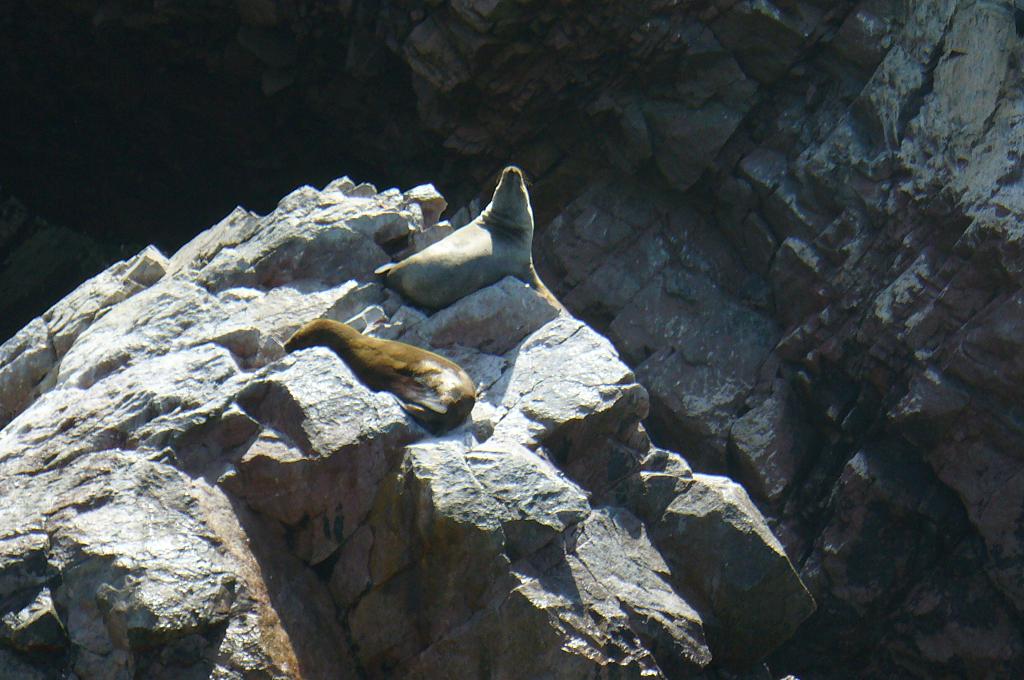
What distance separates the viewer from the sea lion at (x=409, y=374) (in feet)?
21.2

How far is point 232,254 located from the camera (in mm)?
8570

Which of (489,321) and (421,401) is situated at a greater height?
(489,321)

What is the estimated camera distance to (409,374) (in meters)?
6.63

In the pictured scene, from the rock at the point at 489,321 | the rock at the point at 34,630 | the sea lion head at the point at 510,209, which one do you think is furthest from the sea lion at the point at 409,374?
the sea lion head at the point at 510,209

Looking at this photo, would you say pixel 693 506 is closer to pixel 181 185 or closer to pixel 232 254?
pixel 232 254

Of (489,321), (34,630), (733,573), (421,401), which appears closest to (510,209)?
(489,321)

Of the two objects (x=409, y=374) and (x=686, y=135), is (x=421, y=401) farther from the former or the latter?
(x=686, y=135)

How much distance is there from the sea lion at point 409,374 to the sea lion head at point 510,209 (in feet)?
8.22

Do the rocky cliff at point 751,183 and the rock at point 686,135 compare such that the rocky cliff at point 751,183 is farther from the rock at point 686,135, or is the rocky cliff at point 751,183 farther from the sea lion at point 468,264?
the sea lion at point 468,264

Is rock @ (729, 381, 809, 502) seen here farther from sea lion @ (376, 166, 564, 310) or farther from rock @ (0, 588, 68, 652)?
rock @ (0, 588, 68, 652)

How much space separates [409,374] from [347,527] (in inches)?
40.6

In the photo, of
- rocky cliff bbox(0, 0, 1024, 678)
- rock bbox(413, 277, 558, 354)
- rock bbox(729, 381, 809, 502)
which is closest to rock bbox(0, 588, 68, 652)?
rocky cliff bbox(0, 0, 1024, 678)

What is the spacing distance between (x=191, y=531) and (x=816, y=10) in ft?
32.4

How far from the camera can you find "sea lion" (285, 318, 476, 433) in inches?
255
